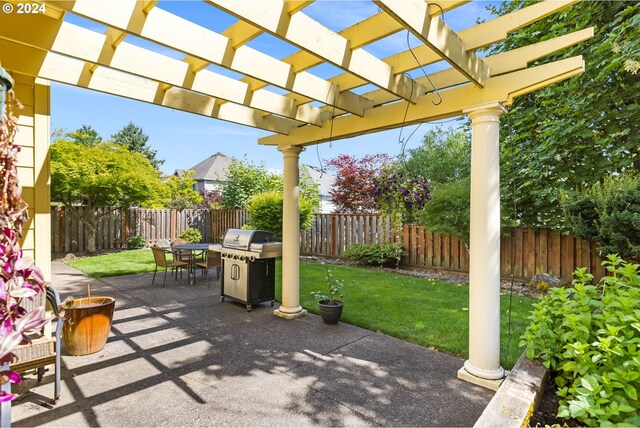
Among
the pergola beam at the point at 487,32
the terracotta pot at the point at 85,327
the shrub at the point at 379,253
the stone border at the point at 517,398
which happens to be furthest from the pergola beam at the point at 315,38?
the shrub at the point at 379,253

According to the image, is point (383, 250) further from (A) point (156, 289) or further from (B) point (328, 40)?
(B) point (328, 40)

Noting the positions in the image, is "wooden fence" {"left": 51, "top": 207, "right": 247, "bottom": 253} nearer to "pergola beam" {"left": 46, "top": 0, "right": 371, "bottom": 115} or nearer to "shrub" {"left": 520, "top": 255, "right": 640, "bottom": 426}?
"pergola beam" {"left": 46, "top": 0, "right": 371, "bottom": 115}

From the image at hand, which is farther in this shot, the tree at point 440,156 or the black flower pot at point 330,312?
the tree at point 440,156

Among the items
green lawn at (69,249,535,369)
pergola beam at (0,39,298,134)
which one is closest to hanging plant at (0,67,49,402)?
pergola beam at (0,39,298,134)

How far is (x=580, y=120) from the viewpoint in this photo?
231 inches

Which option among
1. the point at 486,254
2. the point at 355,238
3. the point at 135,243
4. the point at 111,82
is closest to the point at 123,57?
the point at 111,82

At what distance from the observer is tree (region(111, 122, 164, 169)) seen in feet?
95.6

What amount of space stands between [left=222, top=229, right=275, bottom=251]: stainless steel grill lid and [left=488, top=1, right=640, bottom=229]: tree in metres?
4.02

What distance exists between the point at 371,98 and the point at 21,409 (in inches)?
160

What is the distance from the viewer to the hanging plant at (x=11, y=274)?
1017 mm

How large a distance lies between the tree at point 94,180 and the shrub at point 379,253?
704 cm

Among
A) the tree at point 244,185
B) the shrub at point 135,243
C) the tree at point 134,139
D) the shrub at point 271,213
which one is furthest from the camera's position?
the tree at point 134,139

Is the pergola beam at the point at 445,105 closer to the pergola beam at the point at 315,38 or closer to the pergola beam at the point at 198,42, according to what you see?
the pergola beam at the point at 315,38

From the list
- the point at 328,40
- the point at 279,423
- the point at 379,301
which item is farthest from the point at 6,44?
the point at 379,301
